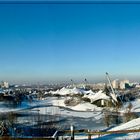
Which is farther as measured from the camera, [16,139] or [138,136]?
[138,136]

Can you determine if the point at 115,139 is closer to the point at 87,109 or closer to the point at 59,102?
the point at 87,109

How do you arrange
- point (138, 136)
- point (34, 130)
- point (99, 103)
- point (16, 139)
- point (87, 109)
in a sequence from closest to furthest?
point (16, 139)
point (138, 136)
point (34, 130)
point (87, 109)
point (99, 103)

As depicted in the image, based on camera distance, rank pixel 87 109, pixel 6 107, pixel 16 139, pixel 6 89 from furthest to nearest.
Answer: pixel 6 89
pixel 87 109
pixel 6 107
pixel 16 139

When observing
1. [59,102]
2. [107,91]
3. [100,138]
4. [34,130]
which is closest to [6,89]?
[59,102]

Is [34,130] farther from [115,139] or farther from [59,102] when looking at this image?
[59,102]

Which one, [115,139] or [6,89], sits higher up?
[6,89]

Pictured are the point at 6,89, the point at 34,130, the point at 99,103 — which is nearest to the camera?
the point at 34,130

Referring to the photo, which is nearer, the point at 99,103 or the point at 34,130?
the point at 34,130

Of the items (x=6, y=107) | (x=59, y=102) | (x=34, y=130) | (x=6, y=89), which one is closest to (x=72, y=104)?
(x=59, y=102)

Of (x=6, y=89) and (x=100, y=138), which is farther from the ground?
(x=6, y=89)
